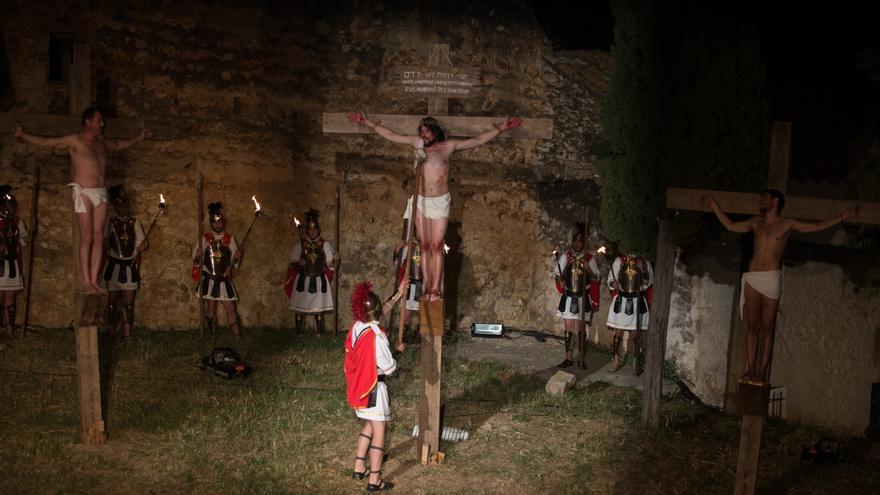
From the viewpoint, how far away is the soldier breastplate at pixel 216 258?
12.2 m

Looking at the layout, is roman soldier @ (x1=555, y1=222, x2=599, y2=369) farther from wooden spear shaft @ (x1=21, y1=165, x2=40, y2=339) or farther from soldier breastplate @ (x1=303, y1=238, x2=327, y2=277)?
wooden spear shaft @ (x1=21, y1=165, x2=40, y2=339)

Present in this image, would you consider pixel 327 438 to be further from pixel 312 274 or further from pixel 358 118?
pixel 312 274

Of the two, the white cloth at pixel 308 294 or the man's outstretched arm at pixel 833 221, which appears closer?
the man's outstretched arm at pixel 833 221

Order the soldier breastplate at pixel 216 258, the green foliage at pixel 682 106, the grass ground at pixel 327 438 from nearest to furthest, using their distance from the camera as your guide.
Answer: the grass ground at pixel 327 438 → the green foliage at pixel 682 106 → the soldier breastplate at pixel 216 258

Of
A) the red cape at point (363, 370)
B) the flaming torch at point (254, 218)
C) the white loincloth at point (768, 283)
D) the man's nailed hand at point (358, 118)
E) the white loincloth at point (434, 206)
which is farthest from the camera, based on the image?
the flaming torch at point (254, 218)

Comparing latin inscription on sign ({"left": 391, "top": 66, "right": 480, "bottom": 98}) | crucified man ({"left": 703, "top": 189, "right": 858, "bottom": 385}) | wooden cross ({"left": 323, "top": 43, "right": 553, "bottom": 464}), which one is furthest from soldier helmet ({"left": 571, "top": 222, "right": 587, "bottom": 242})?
crucified man ({"left": 703, "top": 189, "right": 858, "bottom": 385})

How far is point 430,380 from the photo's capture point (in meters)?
8.00

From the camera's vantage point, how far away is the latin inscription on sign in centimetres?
1262

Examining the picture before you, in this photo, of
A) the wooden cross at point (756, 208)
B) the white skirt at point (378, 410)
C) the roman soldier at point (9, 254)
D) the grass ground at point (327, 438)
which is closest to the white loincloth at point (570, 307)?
the grass ground at point (327, 438)

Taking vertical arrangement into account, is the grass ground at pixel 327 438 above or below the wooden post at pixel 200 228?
below

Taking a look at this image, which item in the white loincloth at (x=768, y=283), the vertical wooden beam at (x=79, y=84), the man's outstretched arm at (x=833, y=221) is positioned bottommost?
the white loincloth at (x=768, y=283)

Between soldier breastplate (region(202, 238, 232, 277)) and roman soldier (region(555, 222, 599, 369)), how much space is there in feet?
15.3

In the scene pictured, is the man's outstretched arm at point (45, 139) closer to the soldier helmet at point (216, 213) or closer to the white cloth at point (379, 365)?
the white cloth at point (379, 365)

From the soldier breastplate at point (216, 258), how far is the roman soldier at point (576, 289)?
4.67 m
